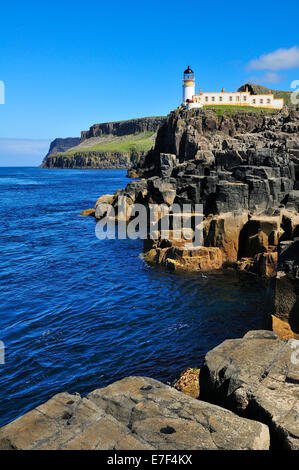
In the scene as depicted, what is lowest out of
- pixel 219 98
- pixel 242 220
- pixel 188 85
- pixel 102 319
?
pixel 102 319

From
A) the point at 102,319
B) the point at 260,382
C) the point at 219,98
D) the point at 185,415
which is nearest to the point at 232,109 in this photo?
the point at 219,98

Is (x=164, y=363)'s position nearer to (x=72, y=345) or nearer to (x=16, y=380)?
(x=72, y=345)

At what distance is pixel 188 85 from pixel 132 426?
126 meters

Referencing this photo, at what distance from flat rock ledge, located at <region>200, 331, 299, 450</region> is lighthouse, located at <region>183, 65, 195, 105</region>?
12120 cm

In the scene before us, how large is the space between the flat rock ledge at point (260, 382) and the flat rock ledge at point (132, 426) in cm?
59

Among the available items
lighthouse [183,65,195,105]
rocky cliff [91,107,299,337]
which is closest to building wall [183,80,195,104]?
lighthouse [183,65,195,105]

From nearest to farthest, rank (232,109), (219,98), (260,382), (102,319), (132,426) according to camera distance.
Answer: (132,426), (260,382), (102,319), (232,109), (219,98)

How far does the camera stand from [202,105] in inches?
4838

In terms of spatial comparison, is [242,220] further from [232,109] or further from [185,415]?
[232,109]

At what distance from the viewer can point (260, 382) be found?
9.05m

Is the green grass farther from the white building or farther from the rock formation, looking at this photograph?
the rock formation

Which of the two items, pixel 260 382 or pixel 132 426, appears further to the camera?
pixel 260 382

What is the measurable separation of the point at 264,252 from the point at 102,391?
16.0 metres
